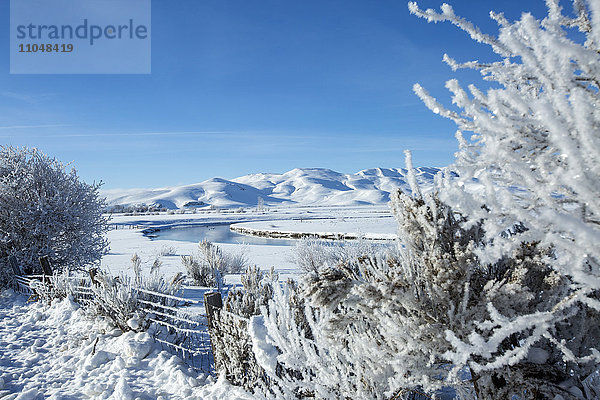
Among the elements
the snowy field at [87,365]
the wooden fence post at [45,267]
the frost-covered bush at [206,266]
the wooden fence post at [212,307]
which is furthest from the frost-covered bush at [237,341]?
the wooden fence post at [45,267]

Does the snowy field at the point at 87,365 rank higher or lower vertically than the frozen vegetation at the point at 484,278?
lower

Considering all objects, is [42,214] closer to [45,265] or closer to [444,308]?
[45,265]

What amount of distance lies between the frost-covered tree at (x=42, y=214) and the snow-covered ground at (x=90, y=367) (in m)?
3.63

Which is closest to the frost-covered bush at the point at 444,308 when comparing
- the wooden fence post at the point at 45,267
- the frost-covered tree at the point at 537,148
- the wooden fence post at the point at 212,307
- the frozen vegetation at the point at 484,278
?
the frozen vegetation at the point at 484,278

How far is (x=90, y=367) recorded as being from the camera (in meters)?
4.51

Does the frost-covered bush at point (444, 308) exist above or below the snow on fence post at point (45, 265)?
above

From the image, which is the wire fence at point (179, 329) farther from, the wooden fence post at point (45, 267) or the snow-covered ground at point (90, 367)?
the wooden fence post at point (45, 267)

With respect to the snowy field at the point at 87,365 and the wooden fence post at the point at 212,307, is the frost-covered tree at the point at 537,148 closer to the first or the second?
the snowy field at the point at 87,365

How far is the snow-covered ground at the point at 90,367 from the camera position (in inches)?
149

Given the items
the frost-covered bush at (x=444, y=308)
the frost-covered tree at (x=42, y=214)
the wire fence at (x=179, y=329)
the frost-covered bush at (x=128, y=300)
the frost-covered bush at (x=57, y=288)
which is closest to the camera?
the frost-covered bush at (x=444, y=308)

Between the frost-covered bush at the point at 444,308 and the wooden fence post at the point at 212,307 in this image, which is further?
the wooden fence post at the point at 212,307

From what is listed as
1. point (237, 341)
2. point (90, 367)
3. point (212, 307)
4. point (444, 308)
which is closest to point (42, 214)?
point (90, 367)

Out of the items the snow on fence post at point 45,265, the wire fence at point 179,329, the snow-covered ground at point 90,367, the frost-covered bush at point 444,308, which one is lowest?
the snow-covered ground at point 90,367

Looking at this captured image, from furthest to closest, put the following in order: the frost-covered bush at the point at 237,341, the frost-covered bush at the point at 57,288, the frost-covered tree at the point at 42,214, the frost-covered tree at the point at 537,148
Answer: the frost-covered tree at the point at 42,214 < the frost-covered bush at the point at 57,288 < the frost-covered bush at the point at 237,341 < the frost-covered tree at the point at 537,148
